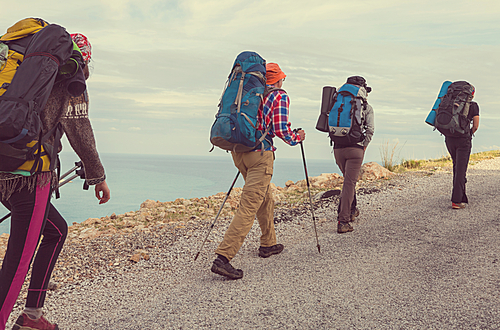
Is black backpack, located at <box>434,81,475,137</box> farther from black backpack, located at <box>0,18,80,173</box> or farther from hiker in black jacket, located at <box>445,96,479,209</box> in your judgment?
black backpack, located at <box>0,18,80,173</box>

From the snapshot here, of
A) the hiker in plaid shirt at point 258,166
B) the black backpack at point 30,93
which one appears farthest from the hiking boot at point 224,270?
the black backpack at point 30,93

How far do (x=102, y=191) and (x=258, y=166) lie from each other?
6.45ft

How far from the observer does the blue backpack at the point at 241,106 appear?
13.6ft

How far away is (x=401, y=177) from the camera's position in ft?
37.0

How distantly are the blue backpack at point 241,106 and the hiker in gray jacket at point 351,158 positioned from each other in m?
2.22

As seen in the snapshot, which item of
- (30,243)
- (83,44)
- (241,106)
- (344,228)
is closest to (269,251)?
(344,228)

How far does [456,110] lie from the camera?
22.4ft

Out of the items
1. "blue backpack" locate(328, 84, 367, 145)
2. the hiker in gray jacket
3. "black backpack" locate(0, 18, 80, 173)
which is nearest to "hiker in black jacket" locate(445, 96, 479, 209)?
the hiker in gray jacket

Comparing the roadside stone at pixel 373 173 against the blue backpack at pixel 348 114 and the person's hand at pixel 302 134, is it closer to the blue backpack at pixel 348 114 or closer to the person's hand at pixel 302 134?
→ the blue backpack at pixel 348 114

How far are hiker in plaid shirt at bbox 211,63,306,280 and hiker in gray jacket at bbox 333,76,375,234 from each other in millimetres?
1755

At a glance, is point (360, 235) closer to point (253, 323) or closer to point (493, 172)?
point (253, 323)

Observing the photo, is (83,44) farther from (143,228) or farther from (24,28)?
(143,228)

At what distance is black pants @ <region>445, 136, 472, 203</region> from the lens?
708cm

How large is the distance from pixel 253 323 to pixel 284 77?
284 cm
